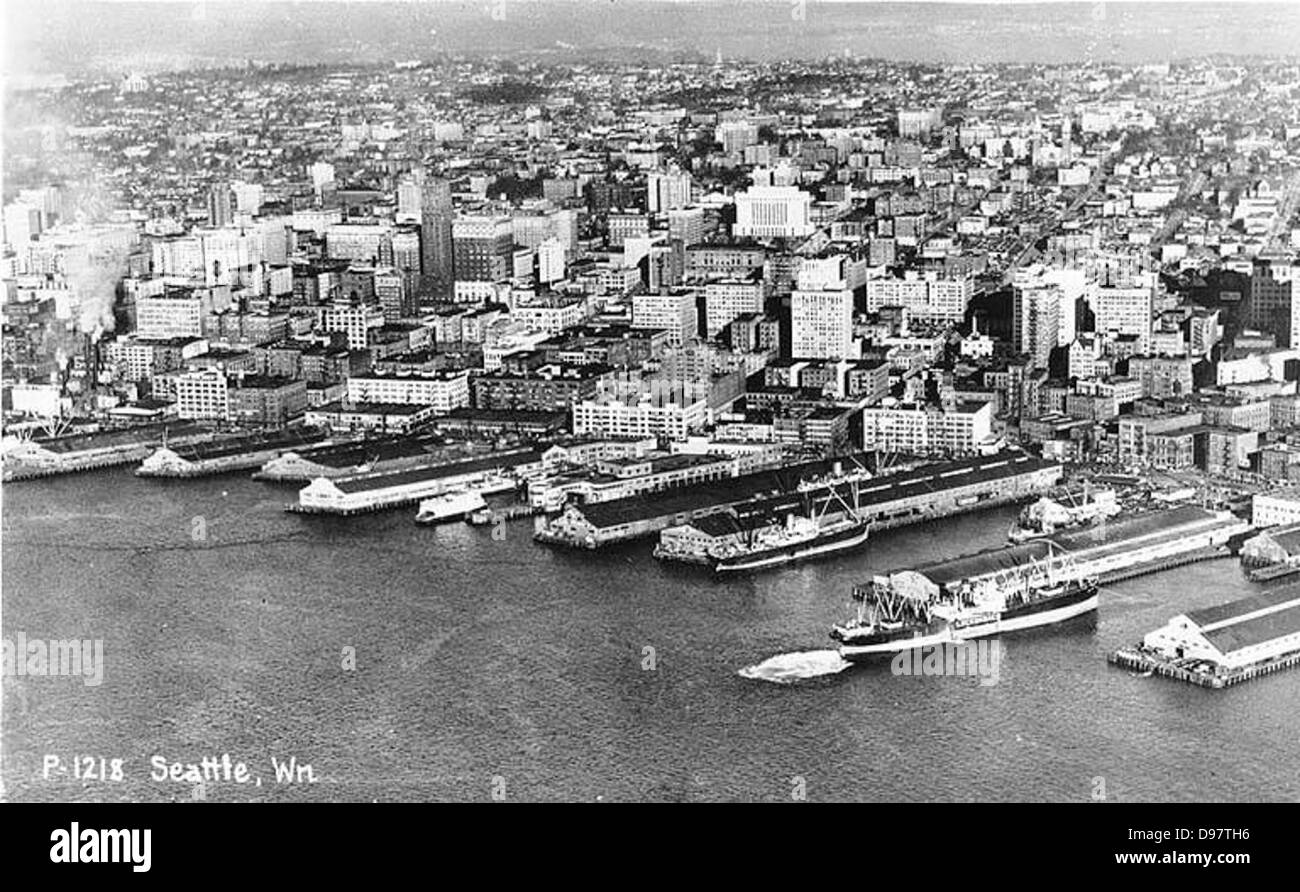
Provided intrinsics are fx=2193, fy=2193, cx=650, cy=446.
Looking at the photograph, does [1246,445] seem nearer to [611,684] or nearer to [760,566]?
[760,566]

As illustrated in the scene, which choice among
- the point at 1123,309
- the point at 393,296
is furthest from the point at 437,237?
the point at 1123,309

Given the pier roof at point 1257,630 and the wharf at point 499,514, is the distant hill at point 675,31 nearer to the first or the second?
the wharf at point 499,514

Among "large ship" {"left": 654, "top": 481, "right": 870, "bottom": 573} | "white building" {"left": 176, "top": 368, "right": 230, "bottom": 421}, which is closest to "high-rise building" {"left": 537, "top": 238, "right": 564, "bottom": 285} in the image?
"white building" {"left": 176, "top": 368, "right": 230, "bottom": 421}

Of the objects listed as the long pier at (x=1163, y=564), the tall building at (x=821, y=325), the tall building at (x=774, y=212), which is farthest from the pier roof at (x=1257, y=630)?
the tall building at (x=774, y=212)

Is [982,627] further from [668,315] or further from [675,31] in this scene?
[668,315]
